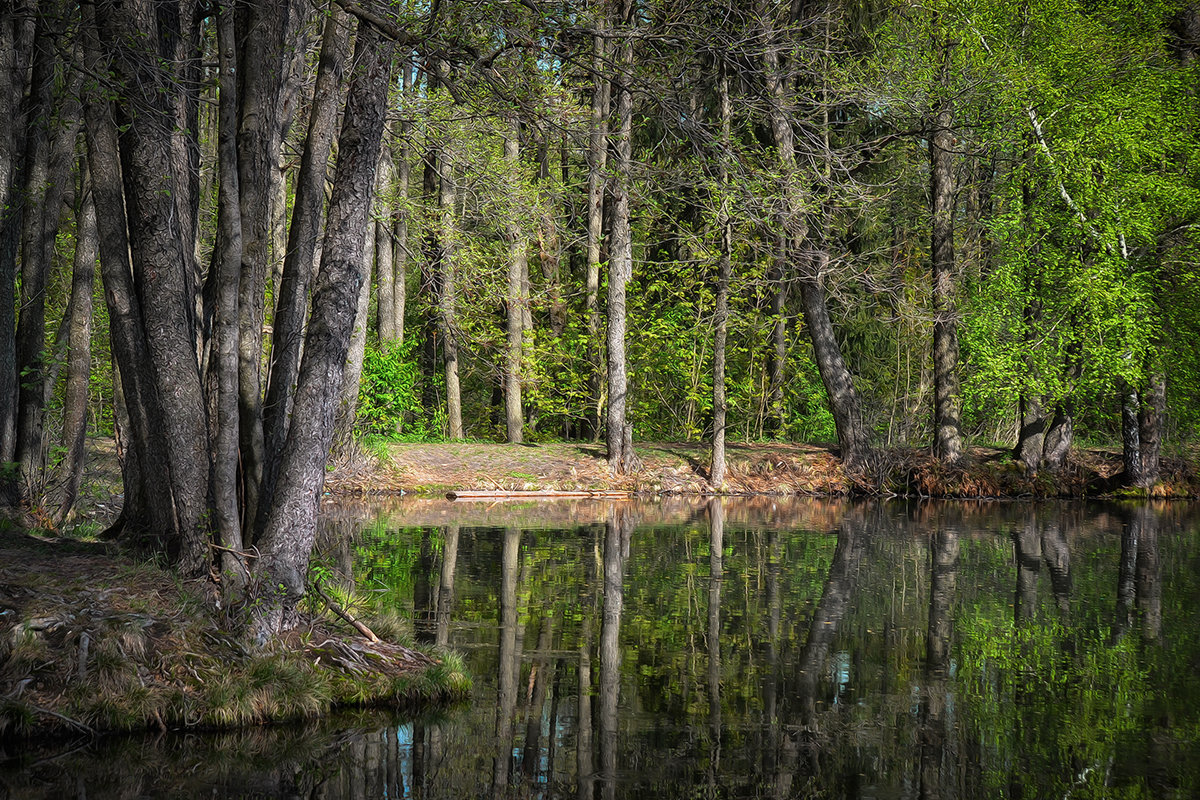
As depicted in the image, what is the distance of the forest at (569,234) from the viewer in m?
7.18

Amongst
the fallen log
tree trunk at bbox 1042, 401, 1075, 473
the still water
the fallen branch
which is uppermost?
tree trunk at bbox 1042, 401, 1075, 473

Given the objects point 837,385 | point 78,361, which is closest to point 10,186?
point 78,361

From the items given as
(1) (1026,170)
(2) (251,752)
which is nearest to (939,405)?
(1) (1026,170)

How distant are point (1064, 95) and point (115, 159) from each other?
20663 mm

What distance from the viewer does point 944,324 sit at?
78.3 ft

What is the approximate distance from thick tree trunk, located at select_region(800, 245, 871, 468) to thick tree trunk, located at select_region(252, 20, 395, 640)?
57.0ft

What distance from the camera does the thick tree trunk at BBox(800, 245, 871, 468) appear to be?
23.8 metres

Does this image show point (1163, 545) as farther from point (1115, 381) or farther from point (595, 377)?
point (595, 377)

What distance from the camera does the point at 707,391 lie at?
26.1 meters

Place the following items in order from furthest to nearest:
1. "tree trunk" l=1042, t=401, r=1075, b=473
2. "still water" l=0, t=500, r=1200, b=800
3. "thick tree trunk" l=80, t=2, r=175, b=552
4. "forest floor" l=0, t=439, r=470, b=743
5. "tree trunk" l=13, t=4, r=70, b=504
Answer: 1. "tree trunk" l=1042, t=401, r=1075, b=473
2. "tree trunk" l=13, t=4, r=70, b=504
3. "thick tree trunk" l=80, t=2, r=175, b=552
4. "forest floor" l=0, t=439, r=470, b=743
5. "still water" l=0, t=500, r=1200, b=800

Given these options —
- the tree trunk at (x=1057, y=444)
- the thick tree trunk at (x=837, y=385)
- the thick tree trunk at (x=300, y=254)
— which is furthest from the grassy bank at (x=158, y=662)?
the tree trunk at (x=1057, y=444)

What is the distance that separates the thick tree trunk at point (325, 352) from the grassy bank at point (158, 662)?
1.02 ft

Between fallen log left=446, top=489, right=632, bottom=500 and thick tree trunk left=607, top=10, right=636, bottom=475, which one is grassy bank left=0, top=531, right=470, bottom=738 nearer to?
fallen log left=446, top=489, right=632, bottom=500

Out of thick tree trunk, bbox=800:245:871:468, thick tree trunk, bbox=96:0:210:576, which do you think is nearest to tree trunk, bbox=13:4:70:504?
thick tree trunk, bbox=96:0:210:576
